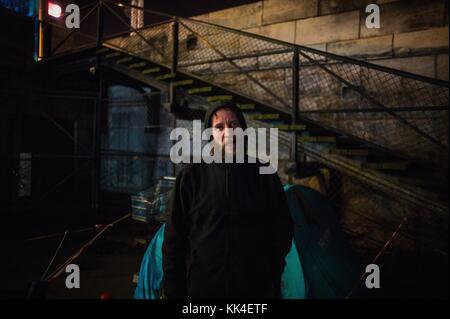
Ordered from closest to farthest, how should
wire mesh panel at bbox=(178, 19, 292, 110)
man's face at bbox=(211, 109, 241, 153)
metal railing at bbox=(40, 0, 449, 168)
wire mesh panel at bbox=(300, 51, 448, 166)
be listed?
1. man's face at bbox=(211, 109, 241, 153)
2. metal railing at bbox=(40, 0, 449, 168)
3. wire mesh panel at bbox=(300, 51, 448, 166)
4. wire mesh panel at bbox=(178, 19, 292, 110)

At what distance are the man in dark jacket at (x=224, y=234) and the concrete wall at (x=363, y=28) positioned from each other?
558cm

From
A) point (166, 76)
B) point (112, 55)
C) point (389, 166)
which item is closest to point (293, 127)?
point (389, 166)

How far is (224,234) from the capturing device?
1950mm

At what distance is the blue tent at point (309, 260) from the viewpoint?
11.5 ft

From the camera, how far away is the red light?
970 centimetres

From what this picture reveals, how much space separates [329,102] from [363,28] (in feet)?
5.52

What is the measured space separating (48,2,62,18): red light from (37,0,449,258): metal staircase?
2.08m

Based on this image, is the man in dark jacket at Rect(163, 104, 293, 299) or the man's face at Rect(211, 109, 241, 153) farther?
the man's face at Rect(211, 109, 241, 153)

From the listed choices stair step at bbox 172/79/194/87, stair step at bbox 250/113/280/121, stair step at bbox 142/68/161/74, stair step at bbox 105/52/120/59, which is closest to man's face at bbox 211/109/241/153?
stair step at bbox 250/113/280/121

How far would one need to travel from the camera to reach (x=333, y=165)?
212 inches

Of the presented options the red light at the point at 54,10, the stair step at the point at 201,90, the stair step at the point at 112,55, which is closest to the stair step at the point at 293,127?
the stair step at the point at 201,90

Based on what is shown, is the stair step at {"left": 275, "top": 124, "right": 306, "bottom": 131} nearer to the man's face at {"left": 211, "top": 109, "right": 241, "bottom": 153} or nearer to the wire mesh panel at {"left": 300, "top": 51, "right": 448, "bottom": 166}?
the wire mesh panel at {"left": 300, "top": 51, "right": 448, "bottom": 166}

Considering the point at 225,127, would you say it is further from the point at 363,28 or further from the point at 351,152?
the point at 363,28

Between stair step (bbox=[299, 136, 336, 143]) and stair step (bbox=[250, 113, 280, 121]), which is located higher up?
stair step (bbox=[250, 113, 280, 121])
